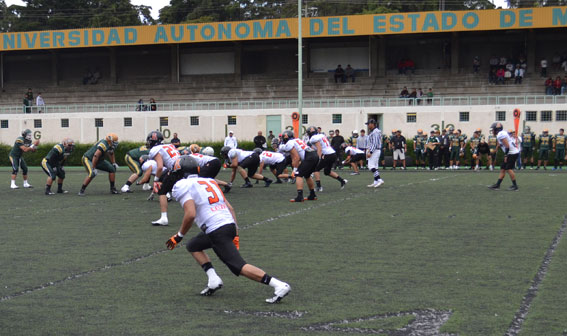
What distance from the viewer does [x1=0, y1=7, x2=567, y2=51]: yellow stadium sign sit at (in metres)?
40.0

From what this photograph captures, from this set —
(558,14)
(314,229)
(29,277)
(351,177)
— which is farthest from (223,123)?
(29,277)

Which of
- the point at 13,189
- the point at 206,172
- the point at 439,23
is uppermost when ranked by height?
the point at 439,23

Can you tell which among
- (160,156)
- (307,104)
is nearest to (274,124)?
(307,104)

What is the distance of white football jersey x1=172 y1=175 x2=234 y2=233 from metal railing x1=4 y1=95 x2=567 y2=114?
102 ft

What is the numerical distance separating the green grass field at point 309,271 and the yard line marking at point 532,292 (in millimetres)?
20

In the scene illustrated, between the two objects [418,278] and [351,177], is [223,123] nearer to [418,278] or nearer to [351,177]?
[351,177]

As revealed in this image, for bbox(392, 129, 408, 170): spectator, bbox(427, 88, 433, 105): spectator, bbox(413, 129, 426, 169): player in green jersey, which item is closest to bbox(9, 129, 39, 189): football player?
bbox(392, 129, 408, 170): spectator

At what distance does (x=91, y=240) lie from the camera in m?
10.7

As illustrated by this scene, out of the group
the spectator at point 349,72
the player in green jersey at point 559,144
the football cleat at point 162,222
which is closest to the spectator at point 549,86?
the player in green jersey at point 559,144

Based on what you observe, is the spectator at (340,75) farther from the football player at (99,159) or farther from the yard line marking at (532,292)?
the yard line marking at (532,292)

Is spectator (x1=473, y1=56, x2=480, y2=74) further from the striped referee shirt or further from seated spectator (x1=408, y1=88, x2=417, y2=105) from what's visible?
the striped referee shirt

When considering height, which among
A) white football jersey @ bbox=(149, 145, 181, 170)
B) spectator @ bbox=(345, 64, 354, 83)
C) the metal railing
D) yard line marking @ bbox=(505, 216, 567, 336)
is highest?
spectator @ bbox=(345, 64, 354, 83)

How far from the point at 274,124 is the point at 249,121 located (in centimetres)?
147

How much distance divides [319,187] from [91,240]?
867cm
